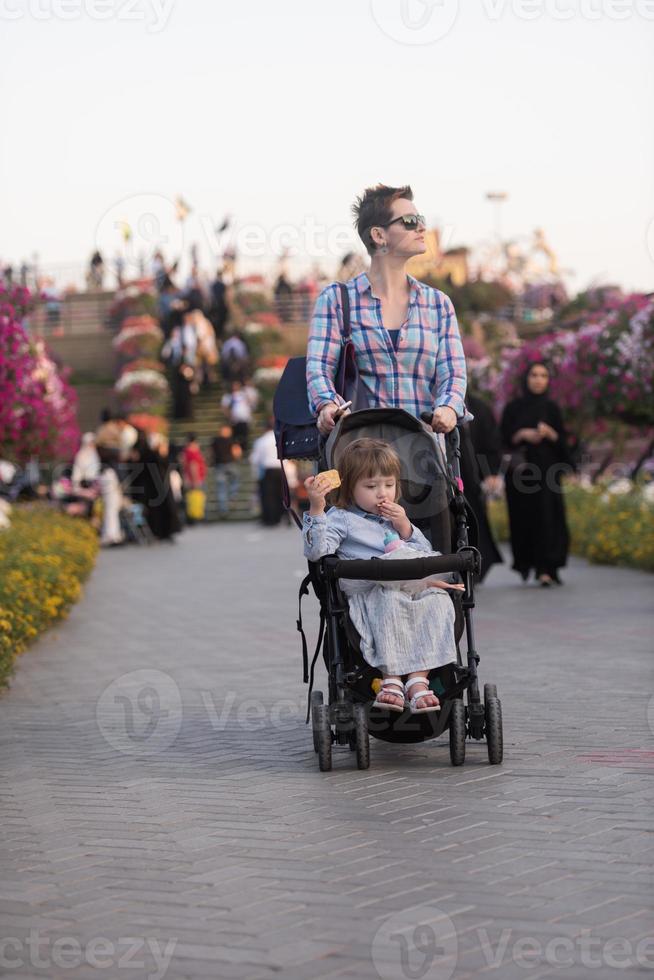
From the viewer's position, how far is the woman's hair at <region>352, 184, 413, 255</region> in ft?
22.8

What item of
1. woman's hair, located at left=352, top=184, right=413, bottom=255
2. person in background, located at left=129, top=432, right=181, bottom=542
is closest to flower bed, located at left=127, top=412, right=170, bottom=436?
person in background, located at left=129, top=432, right=181, bottom=542

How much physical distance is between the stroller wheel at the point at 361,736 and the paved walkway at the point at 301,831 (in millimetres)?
61

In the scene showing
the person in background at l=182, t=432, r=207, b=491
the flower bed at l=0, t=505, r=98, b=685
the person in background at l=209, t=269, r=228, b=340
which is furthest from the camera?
the person in background at l=209, t=269, r=228, b=340

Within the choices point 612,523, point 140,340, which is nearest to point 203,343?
point 140,340

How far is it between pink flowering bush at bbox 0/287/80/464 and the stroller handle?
384 inches

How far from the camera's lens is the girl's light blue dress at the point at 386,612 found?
6180 mm

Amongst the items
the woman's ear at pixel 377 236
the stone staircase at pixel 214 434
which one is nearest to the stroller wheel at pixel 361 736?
the woman's ear at pixel 377 236

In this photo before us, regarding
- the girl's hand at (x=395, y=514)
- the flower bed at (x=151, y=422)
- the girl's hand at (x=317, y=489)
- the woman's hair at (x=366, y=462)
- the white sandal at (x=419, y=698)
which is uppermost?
the woman's hair at (x=366, y=462)

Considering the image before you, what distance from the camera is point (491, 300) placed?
50.6 m

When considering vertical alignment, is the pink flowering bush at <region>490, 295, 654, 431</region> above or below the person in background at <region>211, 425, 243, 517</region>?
above

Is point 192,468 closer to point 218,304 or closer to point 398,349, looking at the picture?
point 218,304

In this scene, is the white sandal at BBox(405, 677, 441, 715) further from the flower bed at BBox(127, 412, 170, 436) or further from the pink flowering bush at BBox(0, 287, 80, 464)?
the flower bed at BBox(127, 412, 170, 436)

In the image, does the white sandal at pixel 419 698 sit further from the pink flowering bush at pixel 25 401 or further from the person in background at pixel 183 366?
the person in background at pixel 183 366

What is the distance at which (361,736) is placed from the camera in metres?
6.20
